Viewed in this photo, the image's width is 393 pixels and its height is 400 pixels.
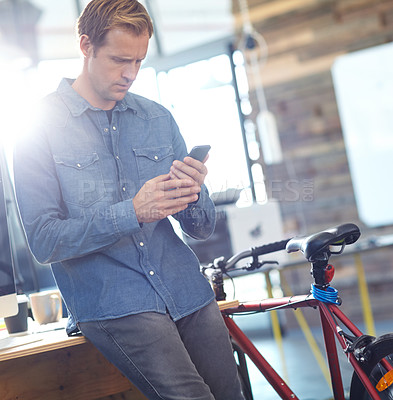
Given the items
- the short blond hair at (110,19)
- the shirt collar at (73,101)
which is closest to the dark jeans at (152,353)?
the shirt collar at (73,101)

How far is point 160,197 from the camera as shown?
48.9 inches

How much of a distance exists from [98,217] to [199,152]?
278 millimetres

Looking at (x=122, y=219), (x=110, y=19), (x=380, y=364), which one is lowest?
(x=380, y=364)

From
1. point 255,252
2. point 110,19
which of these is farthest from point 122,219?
point 255,252

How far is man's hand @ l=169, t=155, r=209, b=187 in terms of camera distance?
129 centimetres

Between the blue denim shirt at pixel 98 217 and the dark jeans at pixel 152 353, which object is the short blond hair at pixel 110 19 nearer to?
the blue denim shirt at pixel 98 217

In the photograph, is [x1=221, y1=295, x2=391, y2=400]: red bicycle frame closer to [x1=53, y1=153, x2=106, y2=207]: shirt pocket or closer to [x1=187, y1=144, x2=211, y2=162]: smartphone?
[x1=187, y1=144, x2=211, y2=162]: smartphone

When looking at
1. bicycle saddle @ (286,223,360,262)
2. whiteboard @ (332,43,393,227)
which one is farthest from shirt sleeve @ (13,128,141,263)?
whiteboard @ (332,43,393,227)

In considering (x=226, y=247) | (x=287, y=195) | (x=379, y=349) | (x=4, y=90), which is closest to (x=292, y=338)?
(x=287, y=195)

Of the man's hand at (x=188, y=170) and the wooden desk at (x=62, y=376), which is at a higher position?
the man's hand at (x=188, y=170)

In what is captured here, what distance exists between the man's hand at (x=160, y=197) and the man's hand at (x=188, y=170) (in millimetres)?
13

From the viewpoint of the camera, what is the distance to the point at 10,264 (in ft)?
4.82

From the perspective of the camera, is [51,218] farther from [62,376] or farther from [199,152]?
[62,376]

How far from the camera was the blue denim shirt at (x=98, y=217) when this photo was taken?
124cm
